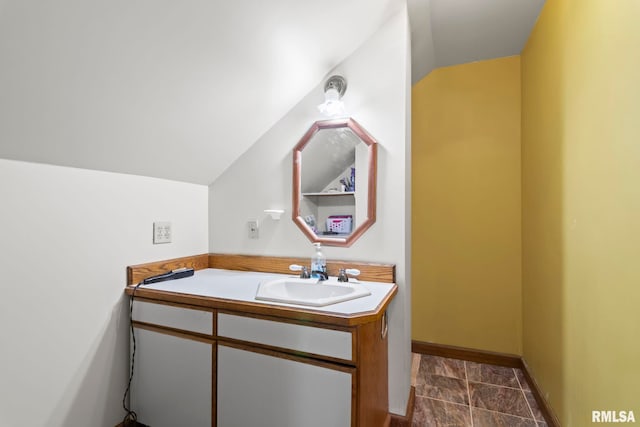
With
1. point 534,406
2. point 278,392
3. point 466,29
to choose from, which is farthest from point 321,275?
point 466,29

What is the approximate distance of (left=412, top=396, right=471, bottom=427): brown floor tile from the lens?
1.64 meters

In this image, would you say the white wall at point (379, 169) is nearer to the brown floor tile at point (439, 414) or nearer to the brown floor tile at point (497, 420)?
the brown floor tile at point (439, 414)

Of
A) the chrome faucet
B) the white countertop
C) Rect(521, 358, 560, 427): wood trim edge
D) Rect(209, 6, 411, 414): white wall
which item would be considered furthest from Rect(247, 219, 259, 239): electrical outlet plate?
Rect(521, 358, 560, 427): wood trim edge

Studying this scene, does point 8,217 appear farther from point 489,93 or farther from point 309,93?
point 489,93

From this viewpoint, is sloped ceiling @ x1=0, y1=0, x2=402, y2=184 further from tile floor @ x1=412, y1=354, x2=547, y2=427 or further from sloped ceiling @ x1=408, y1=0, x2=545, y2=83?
tile floor @ x1=412, y1=354, x2=547, y2=427

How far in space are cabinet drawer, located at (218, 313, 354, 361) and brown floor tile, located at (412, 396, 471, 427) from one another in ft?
3.09

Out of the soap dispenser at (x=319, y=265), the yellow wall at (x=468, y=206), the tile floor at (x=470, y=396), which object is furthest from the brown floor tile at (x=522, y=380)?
the soap dispenser at (x=319, y=265)

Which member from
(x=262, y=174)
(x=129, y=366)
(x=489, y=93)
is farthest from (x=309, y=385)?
(x=489, y=93)

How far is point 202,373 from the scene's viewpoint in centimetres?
132

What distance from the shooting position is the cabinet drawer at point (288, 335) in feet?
3.57

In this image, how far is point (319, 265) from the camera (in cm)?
161

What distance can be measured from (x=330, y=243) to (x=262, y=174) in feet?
1.99

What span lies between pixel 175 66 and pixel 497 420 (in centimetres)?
233

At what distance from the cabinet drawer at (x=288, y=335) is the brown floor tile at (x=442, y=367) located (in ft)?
4.56
